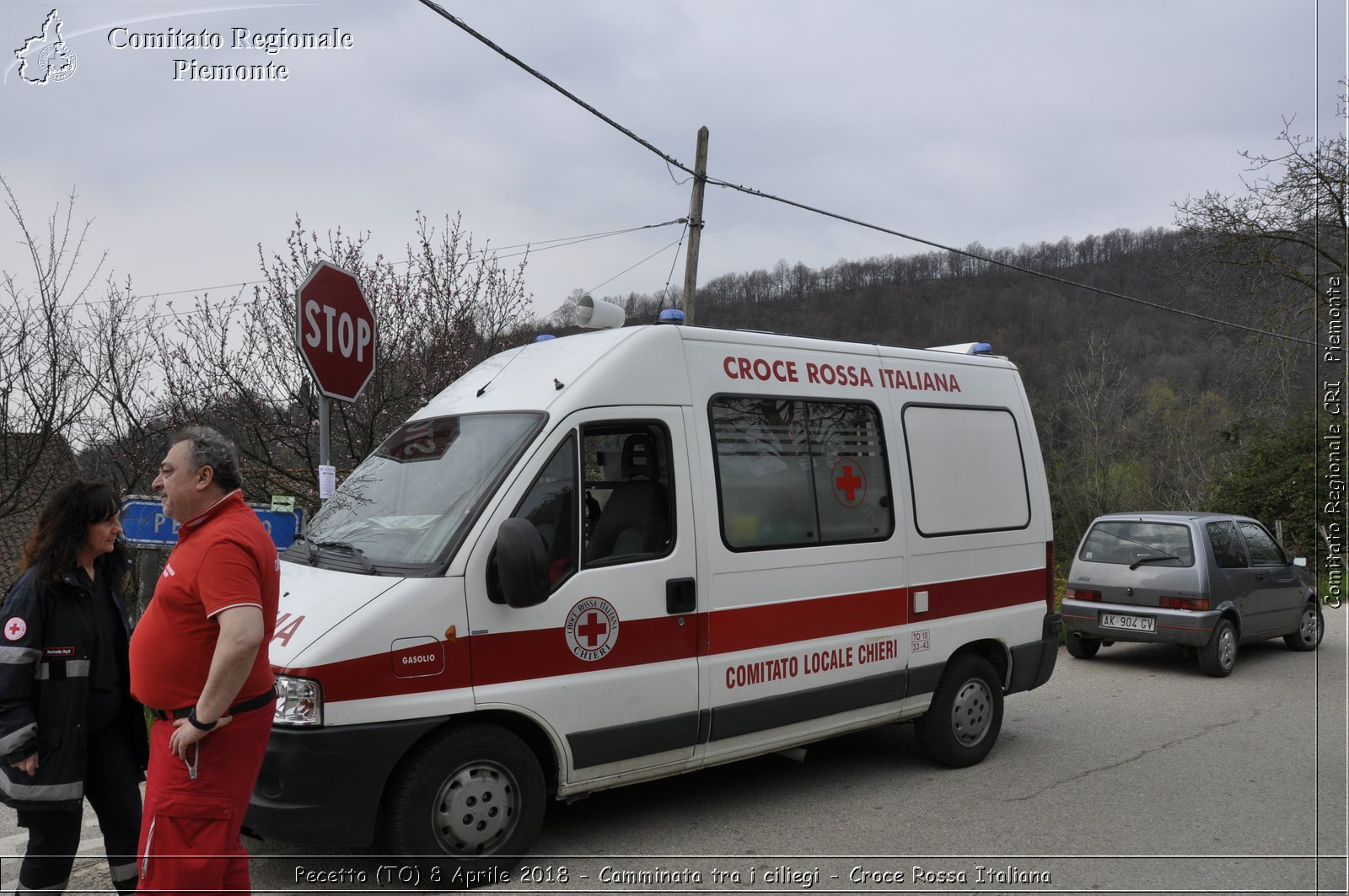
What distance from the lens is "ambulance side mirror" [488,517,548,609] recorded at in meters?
4.02

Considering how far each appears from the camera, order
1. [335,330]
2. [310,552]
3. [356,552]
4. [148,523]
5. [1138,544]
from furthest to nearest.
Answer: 1. [1138,544]
2. [335,330]
3. [148,523]
4. [310,552]
5. [356,552]

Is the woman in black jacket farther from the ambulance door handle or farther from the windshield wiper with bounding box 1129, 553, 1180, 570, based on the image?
the windshield wiper with bounding box 1129, 553, 1180, 570

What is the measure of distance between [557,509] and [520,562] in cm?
52

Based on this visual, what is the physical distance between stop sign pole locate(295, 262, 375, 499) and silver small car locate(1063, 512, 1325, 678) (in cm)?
777

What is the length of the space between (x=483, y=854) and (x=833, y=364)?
323 centimetres

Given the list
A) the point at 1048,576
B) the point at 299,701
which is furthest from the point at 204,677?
the point at 1048,576

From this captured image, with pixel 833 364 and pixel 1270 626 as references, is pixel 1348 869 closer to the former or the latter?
pixel 833 364

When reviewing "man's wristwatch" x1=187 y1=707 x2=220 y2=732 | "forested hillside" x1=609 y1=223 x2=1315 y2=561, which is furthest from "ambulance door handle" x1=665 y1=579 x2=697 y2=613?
"forested hillside" x1=609 y1=223 x2=1315 y2=561

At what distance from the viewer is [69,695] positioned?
11.4 ft

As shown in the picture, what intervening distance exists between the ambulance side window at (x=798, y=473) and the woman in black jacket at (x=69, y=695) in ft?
8.89

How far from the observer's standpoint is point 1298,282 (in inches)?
793

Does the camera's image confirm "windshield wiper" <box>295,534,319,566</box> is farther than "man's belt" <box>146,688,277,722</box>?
Yes

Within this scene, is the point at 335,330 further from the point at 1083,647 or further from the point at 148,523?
the point at 1083,647

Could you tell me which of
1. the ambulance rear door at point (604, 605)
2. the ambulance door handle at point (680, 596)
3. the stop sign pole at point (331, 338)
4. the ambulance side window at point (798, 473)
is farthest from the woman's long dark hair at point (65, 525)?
the ambulance side window at point (798, 473)
